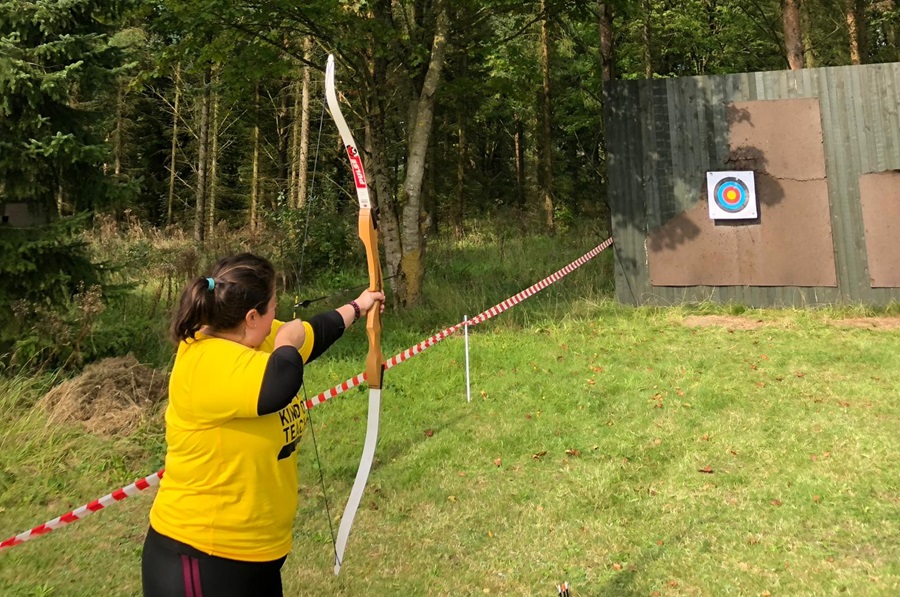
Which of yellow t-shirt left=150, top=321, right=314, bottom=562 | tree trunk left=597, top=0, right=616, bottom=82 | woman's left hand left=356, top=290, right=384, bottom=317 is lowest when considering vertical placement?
yellow t-shirt left=150, top=321, right=314, bottom=562

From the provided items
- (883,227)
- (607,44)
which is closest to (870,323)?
(883,227)

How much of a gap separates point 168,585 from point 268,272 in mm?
896

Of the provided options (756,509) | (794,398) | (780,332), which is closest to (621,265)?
(780,332)

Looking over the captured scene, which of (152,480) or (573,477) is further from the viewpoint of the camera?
(573,477)

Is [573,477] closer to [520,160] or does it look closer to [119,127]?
[119,127]

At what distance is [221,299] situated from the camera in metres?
1.86

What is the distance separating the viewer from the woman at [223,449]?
1.78m

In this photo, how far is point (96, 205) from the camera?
6.82 m

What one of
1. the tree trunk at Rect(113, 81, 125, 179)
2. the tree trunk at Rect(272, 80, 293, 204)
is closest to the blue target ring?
the tree trunk at Rect(272, 80, 293, 204)

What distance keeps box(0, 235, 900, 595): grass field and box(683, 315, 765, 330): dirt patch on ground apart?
0.60 meters

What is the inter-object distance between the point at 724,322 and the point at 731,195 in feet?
6.87

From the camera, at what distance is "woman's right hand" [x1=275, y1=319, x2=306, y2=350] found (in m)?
2.00

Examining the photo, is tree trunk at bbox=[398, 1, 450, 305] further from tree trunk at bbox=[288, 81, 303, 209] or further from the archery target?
tree trunk at bbox=[288, 81, 303, 209]

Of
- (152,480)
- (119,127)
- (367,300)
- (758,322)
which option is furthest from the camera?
(119,127)
